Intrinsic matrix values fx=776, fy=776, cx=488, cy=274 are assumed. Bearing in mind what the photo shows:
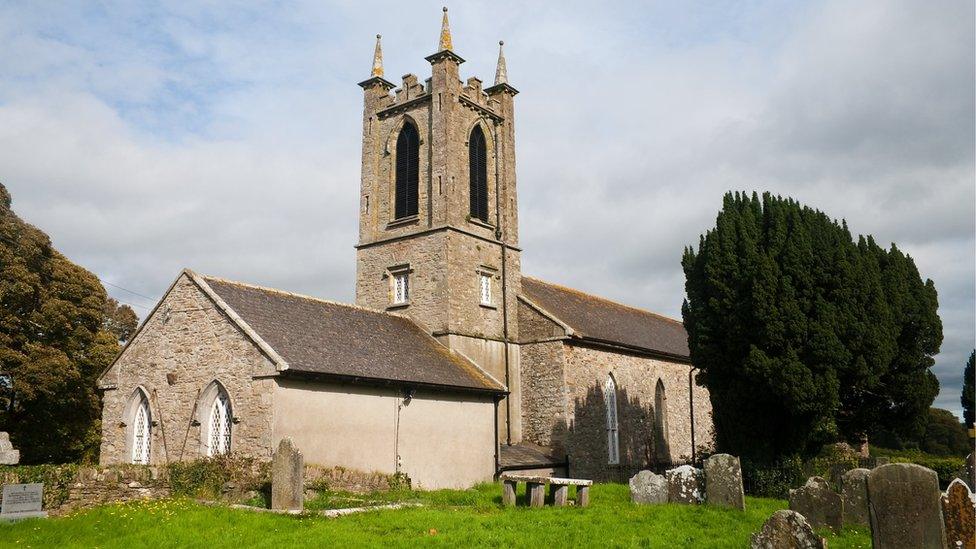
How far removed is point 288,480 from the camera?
53.8 feet

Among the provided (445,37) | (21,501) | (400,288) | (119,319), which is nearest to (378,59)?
(445,37)

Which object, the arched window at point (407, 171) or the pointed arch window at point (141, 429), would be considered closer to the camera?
the pointed arch window at point (141, 429)

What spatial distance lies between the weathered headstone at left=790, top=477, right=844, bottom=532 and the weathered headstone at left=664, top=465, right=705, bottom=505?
279 cm

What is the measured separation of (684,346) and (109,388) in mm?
25382

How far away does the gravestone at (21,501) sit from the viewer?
1523 centimetres

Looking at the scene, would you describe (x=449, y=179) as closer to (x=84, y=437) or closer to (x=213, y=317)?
(x=213, y=317)

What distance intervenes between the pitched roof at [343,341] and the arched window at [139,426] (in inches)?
161

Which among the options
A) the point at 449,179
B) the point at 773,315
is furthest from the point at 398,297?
the point at 773,315

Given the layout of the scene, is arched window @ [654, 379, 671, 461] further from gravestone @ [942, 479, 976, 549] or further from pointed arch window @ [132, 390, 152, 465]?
gravestone @ [942, 479, 976, 549]

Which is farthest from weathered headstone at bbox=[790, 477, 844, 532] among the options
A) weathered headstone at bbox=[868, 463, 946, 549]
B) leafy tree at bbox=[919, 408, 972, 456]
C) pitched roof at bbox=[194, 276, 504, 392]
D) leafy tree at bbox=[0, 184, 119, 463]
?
leafy tree at bbox=[919, 408, 972, 456]

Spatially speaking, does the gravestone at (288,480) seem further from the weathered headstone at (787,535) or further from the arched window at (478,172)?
the arched window at (478,172)

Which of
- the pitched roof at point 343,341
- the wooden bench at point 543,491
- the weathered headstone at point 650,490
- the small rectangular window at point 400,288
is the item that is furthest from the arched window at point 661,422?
the wooden bench at point 543,491

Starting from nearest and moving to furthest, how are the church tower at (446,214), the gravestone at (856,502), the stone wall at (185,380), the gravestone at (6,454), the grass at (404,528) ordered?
the grass at (404,528) < the gravestone at (856,502) < the gravestone at (6,454) < the stone wall at (185,380) < the church tower at (446,214)

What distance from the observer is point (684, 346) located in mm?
37625
